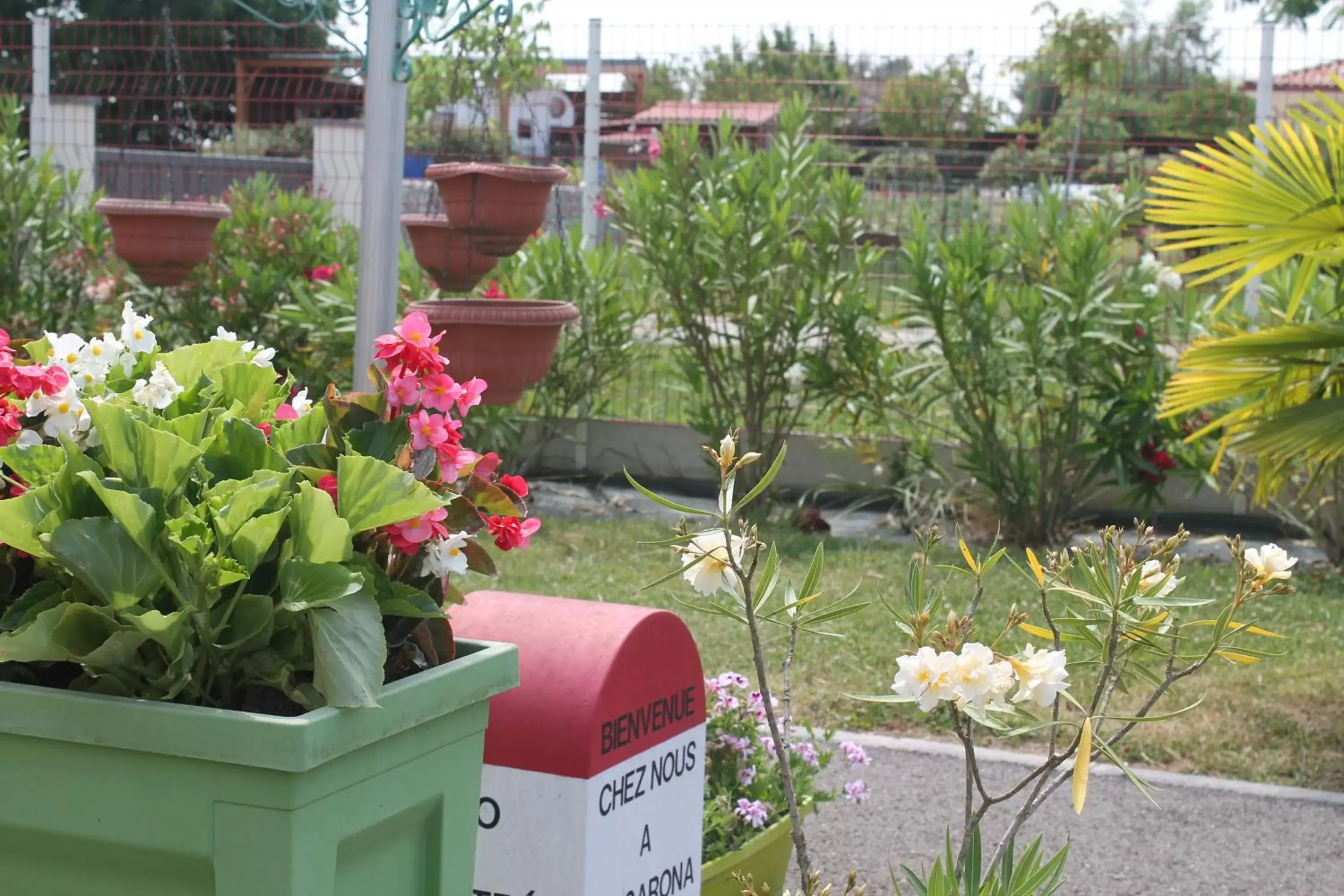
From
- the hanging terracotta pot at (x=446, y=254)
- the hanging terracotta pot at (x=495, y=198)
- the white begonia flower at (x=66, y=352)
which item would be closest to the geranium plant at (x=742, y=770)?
the white begonia flower at (x=66, y=352)

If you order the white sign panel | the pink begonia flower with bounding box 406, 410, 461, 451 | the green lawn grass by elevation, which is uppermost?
the pink begonia flower with bounding box 406, 410, 461, 451

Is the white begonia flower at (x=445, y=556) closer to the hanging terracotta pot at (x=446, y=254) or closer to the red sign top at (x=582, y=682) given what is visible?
the red sign top at (x=582, y=682)

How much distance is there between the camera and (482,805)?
7.46 ft

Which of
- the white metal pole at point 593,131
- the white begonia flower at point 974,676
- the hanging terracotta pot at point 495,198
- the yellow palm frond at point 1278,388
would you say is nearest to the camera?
the white begonia flower at point 974,676

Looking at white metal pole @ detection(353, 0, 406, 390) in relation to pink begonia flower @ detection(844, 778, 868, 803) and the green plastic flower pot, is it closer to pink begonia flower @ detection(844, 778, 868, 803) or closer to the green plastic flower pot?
the green plastic flower pot

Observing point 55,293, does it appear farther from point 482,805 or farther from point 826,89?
point 482,805

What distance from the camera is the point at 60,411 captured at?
73.0 inches

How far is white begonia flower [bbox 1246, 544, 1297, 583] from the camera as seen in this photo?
193cm

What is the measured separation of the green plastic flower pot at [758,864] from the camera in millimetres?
2816

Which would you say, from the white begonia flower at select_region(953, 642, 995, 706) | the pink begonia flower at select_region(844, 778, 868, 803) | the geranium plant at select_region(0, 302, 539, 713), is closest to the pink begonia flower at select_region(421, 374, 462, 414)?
the geranium plant at select_region(0, 302, 539, 713)

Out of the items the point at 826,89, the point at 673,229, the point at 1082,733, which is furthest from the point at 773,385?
the point at 1082,733

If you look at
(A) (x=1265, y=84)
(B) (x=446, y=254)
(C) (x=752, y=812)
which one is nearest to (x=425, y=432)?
(C) (x=752, y=812)

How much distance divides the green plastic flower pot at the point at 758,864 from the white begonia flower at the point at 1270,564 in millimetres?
1073

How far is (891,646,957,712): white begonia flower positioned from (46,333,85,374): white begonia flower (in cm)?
116
